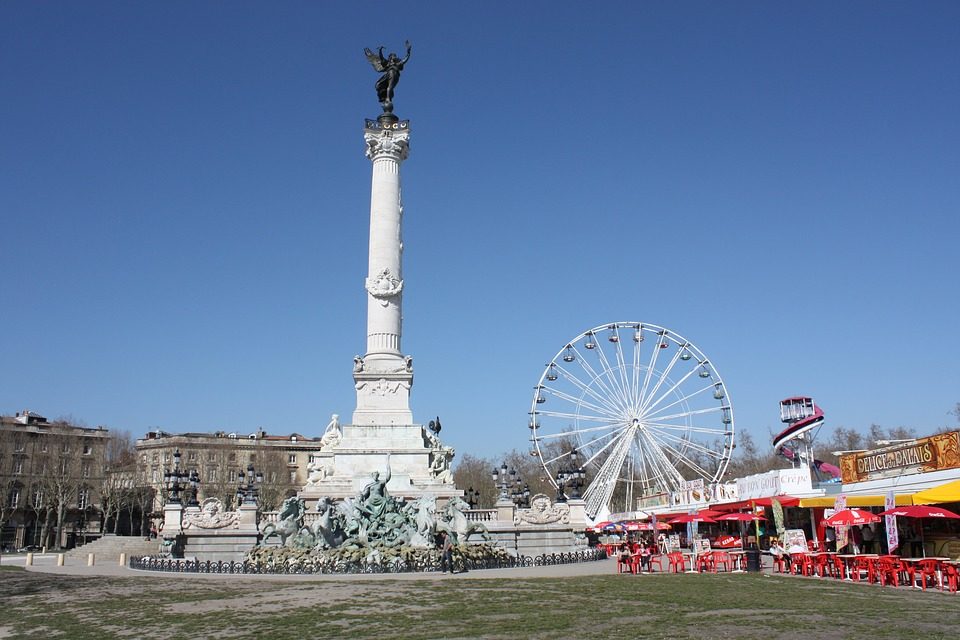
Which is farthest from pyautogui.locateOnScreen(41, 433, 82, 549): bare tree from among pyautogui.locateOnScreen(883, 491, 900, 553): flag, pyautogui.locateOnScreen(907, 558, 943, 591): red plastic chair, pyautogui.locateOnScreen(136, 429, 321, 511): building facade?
pyautogui.locateOnScreen(907, 558, 943, 591): red plastic chair

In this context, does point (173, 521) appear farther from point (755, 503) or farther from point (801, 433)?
point (801, 433)

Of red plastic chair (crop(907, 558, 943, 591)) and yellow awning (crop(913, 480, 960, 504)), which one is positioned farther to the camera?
yellow awning (crop(913, 480, 960, 504))

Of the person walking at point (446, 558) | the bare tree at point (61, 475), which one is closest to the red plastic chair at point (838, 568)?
the person walking at point (446, 558)

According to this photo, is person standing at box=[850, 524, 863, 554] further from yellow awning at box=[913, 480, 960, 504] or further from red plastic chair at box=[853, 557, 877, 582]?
yellow awning at box=[913, 480, 960, 504]

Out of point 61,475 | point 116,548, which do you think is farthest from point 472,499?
point 61,475

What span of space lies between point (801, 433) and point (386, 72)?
32.7m

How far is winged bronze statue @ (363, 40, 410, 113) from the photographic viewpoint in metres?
48.2

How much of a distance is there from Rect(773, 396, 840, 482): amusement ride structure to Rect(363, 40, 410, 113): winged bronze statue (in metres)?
29.9

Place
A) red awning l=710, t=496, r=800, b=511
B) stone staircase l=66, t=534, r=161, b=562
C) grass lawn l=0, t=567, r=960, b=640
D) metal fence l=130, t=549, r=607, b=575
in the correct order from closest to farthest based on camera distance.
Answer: grass lawn l=0, t=567, r=960, b=640, metal fence l=130, t=549, r=607, b=575, red awning l=710, t=496, r=800, b=511, stone staircase l=66, t=534, r=161, b=562

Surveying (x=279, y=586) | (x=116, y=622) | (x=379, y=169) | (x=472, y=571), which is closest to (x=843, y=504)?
(x=472, y=571)

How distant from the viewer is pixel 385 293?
42.3 metres

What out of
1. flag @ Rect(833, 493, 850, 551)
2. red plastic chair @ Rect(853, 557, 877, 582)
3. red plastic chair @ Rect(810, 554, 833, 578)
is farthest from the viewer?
flag @ Rect(833, 493, 850, 551)

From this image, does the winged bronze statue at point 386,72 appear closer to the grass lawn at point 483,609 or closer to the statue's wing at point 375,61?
the statue's wing at point 375,61

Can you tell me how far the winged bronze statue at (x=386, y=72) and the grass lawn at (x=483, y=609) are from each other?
3349 centimetres
